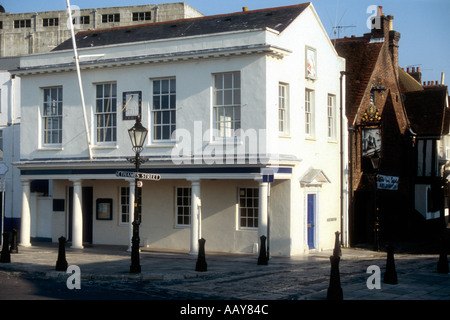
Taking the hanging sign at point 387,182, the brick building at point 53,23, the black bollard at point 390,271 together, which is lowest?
the black bollard at point 390,271

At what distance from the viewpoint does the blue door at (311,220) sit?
2339cm

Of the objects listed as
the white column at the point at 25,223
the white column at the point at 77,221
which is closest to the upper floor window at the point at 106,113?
the white column at the point at 77,221

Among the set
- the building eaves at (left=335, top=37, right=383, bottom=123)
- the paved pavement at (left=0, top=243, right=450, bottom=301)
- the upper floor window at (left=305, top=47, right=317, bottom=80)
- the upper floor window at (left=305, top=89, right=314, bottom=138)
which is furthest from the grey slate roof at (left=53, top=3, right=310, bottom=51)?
the paved pavement at (left=0, top=243, right=450, bottom=301)

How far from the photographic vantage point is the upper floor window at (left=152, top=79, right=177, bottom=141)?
73.6 feet

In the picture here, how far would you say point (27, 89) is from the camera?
2516cm

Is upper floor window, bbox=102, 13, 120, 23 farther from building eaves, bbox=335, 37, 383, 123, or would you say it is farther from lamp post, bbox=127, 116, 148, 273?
lamp post, bbox=127, 116, 148, 273

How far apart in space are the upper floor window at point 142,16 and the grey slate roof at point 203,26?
3143cm

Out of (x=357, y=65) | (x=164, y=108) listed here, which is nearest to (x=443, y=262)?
(x=164, y=108)

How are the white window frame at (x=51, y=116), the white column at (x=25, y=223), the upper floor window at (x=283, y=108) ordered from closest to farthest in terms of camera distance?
the upper floor window at (x=283, y=108), the white column at (x=25, y=223), the white window frame at (x=51, y=116)

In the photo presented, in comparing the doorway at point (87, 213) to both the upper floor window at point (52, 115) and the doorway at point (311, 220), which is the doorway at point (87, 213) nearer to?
the upper floor window at point (52, 115)

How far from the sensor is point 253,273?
17000mm
